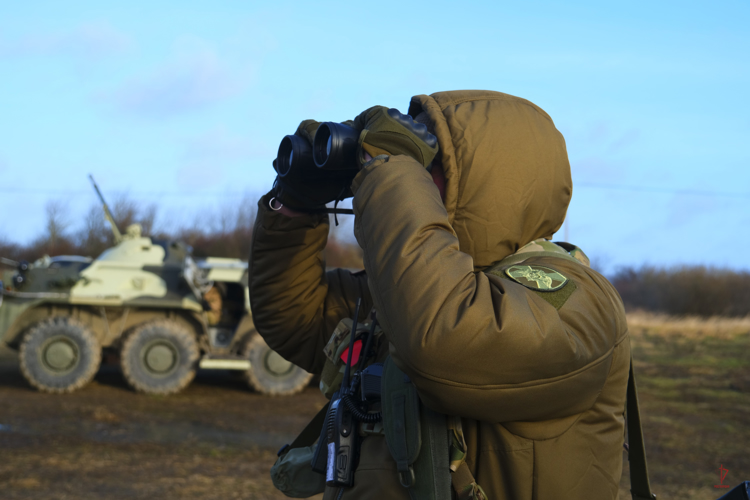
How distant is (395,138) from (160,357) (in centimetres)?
852

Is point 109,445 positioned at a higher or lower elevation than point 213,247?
higher

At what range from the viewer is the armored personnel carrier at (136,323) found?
9297 millimetres

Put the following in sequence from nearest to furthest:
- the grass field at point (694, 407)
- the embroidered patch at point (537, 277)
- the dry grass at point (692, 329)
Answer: the embroidered patch at point (537, 277) → the grass field at point (694, 407) → the dry grass at point (692, 329)

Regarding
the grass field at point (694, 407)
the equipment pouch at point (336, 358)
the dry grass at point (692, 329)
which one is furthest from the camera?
the dry grass at point (692, 329)

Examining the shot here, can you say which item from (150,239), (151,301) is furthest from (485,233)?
(150,239)

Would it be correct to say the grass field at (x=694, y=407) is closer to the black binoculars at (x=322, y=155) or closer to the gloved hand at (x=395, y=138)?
the black binoculars at (x=322, y=155)

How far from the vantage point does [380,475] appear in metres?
1.65

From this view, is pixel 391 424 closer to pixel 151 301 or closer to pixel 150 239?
pixel 151 301

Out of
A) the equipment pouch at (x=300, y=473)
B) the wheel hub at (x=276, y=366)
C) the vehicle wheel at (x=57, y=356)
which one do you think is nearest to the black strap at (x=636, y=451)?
the equipment pouch at (x=300, y=473)

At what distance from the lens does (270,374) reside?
9.74 m

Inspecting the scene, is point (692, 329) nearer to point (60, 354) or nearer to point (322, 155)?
point (60, 354)

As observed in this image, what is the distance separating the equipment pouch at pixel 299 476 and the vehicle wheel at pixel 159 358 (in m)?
7.69

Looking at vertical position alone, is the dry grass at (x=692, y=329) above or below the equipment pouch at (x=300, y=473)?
below

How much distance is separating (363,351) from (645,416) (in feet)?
25.3
